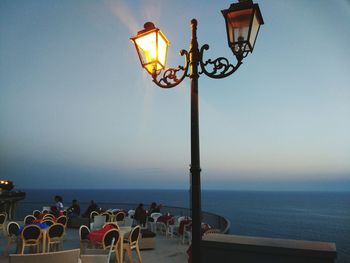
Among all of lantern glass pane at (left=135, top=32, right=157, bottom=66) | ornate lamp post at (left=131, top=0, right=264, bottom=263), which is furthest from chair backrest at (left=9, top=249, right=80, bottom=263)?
lantern glass pane at (left=135, top=32, right=157, bottom=66)

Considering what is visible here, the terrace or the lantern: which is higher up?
the lantern

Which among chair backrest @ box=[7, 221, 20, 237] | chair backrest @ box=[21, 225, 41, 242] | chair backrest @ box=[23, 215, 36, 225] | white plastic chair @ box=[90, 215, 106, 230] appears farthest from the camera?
chair backrest @ box=[23, 215, 36, 225]

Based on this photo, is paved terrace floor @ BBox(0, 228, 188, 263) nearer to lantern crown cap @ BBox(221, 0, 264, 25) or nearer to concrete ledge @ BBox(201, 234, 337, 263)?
concrete ledge @ BBox(201, 234, 337, 263)

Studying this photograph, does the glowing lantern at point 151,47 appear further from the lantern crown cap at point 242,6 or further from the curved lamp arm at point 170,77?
the lantern crown cap at point 242,6

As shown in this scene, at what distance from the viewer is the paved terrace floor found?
711 centimetres

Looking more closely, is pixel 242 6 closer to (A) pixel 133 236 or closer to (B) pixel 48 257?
(B) pixel 48 257

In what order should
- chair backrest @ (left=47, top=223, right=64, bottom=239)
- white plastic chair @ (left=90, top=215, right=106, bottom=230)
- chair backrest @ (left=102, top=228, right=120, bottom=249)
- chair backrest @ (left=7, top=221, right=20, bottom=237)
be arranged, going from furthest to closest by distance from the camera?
white plastic chair @ (left=90, top=215, right=106, bottom=230), chair backrest @ (left=7, top=221, right=20, bottom=237), chair backrest @ (left=47, top=223, right=64, bottom=239), chair backrest @ (left=102, top=228, right=120, bottom=249)

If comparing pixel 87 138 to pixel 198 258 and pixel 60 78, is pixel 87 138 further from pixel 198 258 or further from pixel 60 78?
pixel 198 258

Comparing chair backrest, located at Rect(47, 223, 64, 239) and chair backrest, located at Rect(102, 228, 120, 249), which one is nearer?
chair backrest, located at Rect(102, 228, 120, 249)

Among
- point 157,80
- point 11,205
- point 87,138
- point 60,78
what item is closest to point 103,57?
point 60,78

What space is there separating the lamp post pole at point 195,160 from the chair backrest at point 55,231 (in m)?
5.51

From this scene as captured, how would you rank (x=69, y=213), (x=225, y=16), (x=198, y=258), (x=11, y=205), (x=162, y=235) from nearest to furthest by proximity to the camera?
(x=198, y=258) < (x=225, y=16) < (x=162, y=235) < (x=69, y=213) < (x=11, y=205)

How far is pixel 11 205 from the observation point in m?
23.5

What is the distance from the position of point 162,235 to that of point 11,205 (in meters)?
18.4
